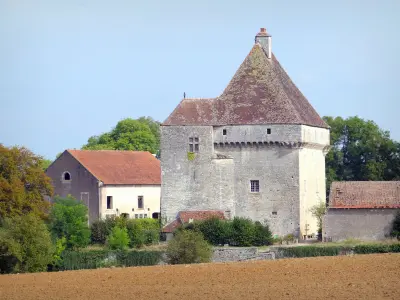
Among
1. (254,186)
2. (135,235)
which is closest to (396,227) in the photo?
(254,186)

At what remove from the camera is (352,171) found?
3533 inches

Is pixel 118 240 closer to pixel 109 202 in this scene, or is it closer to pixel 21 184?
pixel 21 184

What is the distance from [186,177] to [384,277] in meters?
24.4

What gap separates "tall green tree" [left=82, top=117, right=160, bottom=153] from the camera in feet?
342

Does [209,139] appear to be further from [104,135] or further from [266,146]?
[104,135]

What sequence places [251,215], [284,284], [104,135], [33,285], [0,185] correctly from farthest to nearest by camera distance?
1. [104,135]
2. [251,215]
3. [0,185]
4. [33,285]
5. [284,284]

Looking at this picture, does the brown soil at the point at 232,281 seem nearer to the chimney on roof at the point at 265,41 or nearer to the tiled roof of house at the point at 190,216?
the tiled roof of house at the point at 190,216

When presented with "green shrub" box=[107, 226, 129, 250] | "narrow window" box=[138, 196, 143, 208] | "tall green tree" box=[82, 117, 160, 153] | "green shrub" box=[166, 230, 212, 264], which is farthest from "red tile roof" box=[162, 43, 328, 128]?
"tall green tree" box=[82, 117, 160, 153]

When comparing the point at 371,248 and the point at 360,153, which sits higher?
the point at 360,153

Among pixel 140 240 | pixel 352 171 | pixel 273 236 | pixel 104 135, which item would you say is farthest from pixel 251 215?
pixel 104 135

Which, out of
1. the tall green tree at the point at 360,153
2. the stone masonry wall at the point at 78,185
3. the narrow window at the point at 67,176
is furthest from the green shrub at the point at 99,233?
the tall green tree at the point at 360,153

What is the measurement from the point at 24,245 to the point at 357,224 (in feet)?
56.9

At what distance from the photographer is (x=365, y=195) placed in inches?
2685

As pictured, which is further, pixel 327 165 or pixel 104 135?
pixel 104 135
